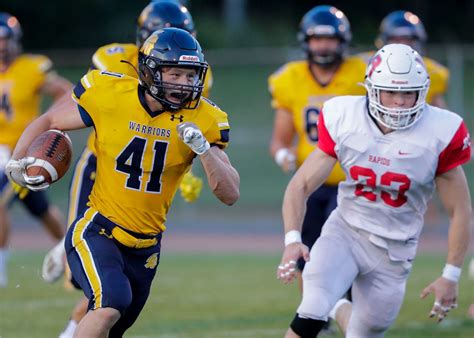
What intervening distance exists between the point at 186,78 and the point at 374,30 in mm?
16267

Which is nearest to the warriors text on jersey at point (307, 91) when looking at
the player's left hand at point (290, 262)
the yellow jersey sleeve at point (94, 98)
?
the player's left hand at point (290, 262)

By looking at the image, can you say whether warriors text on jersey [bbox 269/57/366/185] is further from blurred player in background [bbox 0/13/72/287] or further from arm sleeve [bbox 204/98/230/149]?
blurred player in background [bbox 0/13/72/287]

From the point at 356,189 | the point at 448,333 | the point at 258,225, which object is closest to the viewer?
the point at 356,189

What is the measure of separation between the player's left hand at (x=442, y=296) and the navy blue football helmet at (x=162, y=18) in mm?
2417

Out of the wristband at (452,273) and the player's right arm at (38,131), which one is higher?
the player's right arm at (38,131)

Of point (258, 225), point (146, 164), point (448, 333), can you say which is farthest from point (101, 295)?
point (258, 225)

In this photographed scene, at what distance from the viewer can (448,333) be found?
6770 millimetres

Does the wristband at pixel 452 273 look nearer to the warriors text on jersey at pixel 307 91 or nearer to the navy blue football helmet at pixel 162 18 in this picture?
the warriors text on jersey at pixel 307 91

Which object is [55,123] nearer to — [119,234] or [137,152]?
[137,152]

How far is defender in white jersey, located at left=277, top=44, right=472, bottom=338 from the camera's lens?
4941 millimetres

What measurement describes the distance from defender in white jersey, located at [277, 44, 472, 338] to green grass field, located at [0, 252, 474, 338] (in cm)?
154

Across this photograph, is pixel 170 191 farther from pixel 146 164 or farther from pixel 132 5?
pixel 132 5

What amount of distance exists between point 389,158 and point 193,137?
0.99 m

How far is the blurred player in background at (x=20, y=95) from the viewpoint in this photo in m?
9.09
